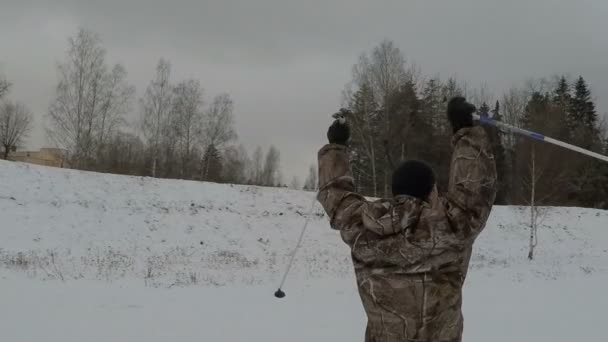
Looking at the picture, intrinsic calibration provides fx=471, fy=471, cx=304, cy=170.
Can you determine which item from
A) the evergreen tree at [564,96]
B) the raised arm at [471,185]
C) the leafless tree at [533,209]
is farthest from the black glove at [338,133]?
the evergreen tree at [564,96]

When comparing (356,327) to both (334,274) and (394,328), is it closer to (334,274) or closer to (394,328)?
(394,328)

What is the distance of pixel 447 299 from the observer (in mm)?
1964

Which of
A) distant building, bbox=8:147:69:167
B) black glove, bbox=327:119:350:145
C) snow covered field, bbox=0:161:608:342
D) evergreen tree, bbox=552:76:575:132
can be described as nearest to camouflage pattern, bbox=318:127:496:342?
black glove, bbox=327:119:350:145

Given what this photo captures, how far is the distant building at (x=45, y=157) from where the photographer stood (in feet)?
99.0

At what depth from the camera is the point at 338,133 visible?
94.8 inches

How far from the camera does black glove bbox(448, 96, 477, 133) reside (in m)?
2.04

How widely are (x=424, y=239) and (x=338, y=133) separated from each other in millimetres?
757

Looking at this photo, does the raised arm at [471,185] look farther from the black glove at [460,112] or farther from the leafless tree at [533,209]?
the leafless tree at [533,209]

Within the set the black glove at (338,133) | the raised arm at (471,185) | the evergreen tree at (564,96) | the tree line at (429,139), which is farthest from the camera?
the evergreen tree at (564,96)

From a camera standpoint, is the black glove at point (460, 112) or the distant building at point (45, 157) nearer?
the black glove at point (460, 112)

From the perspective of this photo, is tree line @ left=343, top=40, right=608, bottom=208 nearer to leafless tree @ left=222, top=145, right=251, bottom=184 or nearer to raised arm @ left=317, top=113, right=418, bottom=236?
leafless tree @ left=222, top=145, right=251, bottom=184

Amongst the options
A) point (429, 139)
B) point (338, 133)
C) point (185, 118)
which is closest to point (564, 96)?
point (429, 139)

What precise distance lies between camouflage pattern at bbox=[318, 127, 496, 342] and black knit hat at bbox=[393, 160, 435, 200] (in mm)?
42

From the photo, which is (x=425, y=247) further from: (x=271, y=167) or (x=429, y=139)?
(x=271, y=167)
